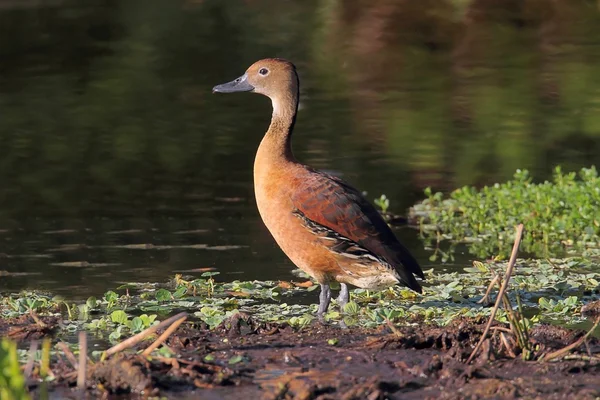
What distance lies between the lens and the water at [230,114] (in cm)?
1122

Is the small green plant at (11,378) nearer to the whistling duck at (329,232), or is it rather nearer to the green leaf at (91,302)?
the green leaf at (91,302)

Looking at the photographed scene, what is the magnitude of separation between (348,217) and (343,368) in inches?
69.6

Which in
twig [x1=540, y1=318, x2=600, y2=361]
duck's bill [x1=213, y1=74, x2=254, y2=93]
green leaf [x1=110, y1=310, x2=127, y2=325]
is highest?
duck's bill [x1=213, y1=74, x2=254, y2=93]

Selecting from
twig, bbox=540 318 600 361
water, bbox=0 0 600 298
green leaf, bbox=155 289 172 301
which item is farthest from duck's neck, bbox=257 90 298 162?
twig, bbox=540 318 600 361

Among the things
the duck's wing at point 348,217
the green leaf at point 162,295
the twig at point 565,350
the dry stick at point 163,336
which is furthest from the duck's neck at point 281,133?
the twig at point 565,350

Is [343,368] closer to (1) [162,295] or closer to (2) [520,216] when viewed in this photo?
(1) [162,295]

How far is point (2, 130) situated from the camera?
16359mm

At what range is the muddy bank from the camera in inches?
249

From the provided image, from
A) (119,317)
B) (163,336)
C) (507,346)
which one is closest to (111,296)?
(119,317)

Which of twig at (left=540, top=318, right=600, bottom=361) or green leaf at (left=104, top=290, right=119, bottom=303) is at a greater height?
twig at (left=540, top=318, right=600, bottom=361)

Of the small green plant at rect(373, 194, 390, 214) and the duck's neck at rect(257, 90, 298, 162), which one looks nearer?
the duck's neck at rect(257, 90, 298, 162)

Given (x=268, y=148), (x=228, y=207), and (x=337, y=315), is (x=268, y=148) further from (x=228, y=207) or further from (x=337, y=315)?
(x=228, y=207)

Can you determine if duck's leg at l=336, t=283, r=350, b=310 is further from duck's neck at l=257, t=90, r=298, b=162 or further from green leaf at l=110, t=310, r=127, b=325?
green leaf at l=110, t=310, r=127, b=325

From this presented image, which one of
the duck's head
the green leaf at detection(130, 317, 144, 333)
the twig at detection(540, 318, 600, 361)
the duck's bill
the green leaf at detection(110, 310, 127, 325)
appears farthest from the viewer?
the duck's bill
